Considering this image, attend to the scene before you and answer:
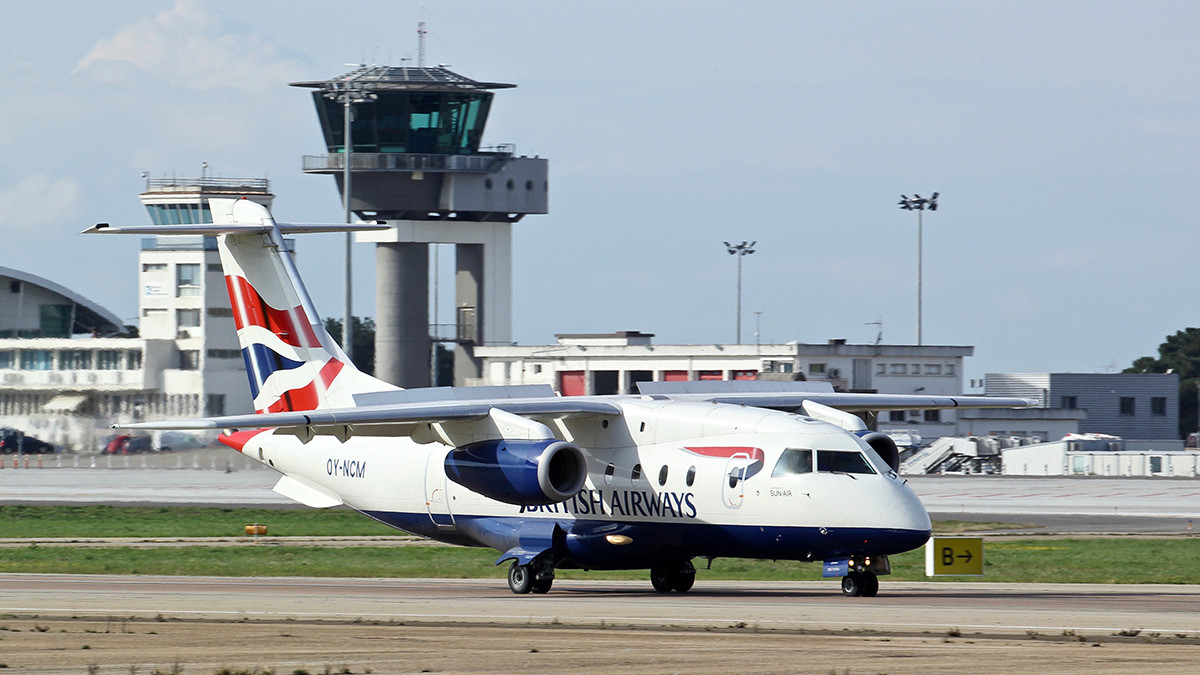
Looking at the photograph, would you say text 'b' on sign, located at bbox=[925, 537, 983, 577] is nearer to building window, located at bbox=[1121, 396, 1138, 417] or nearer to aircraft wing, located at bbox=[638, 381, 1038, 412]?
aircraft wing, located at bbox=[638, 381, 1038, 412]

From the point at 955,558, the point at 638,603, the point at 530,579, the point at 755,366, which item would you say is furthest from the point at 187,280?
the point at 638,603

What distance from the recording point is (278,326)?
109 ft

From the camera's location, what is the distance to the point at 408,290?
107 metres

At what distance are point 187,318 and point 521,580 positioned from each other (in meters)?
89.5

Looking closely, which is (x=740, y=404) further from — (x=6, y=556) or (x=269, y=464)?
(x=6, y=556)

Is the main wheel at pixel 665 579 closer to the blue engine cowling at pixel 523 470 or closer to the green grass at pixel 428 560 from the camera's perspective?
the blue engine cowling at pixel 523 470

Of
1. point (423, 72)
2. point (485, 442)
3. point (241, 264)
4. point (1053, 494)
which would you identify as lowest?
point (1053, 494)

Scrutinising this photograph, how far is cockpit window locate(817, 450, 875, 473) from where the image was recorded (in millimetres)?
25281

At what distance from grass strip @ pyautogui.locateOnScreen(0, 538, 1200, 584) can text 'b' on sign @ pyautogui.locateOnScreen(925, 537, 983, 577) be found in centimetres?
217

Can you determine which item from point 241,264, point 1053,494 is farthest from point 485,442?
point 1053,494

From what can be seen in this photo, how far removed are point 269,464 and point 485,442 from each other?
7.03 metres

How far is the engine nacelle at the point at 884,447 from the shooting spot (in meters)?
27.6

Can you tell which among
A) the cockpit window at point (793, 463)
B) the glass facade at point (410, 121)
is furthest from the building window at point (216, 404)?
the cockpit window at point (793, 463)

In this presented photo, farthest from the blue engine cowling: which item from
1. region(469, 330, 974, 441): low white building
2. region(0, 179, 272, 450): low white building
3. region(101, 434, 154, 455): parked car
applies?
region(0, 179, 272, 450): low white building
